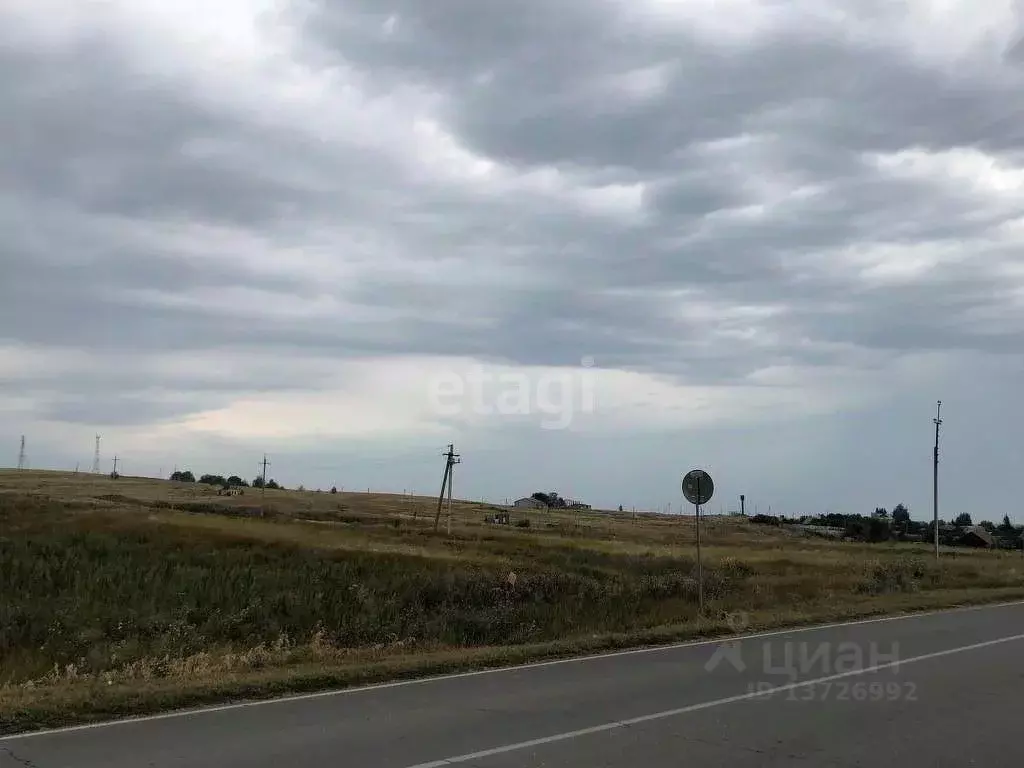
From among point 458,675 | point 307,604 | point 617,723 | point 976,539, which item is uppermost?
point 617,723

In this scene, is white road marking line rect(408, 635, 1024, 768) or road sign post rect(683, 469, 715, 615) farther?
road sign post rect(683, 469, 715, 615)

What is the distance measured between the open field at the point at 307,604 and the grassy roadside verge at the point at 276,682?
37mm

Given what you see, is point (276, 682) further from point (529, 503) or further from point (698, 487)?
point (529, 503)

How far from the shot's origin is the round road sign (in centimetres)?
1995

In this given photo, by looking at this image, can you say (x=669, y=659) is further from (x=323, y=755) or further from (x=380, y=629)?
(x=380, y=629)

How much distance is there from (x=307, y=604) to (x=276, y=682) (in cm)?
1477

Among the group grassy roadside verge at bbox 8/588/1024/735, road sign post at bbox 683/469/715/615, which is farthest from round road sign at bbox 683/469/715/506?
grassy roadside verge at bbox 8/588/1024/735

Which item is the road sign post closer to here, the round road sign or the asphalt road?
the round road sign

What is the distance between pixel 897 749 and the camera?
8.09 metres

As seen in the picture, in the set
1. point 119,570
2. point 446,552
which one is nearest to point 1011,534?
point 446,552

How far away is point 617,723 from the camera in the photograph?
9.09 meters

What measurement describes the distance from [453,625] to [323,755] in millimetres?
13167

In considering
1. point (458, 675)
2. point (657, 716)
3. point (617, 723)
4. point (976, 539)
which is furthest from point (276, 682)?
point (976, 539)

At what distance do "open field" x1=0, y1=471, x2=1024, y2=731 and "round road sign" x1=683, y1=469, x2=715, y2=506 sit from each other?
2.50 metres
